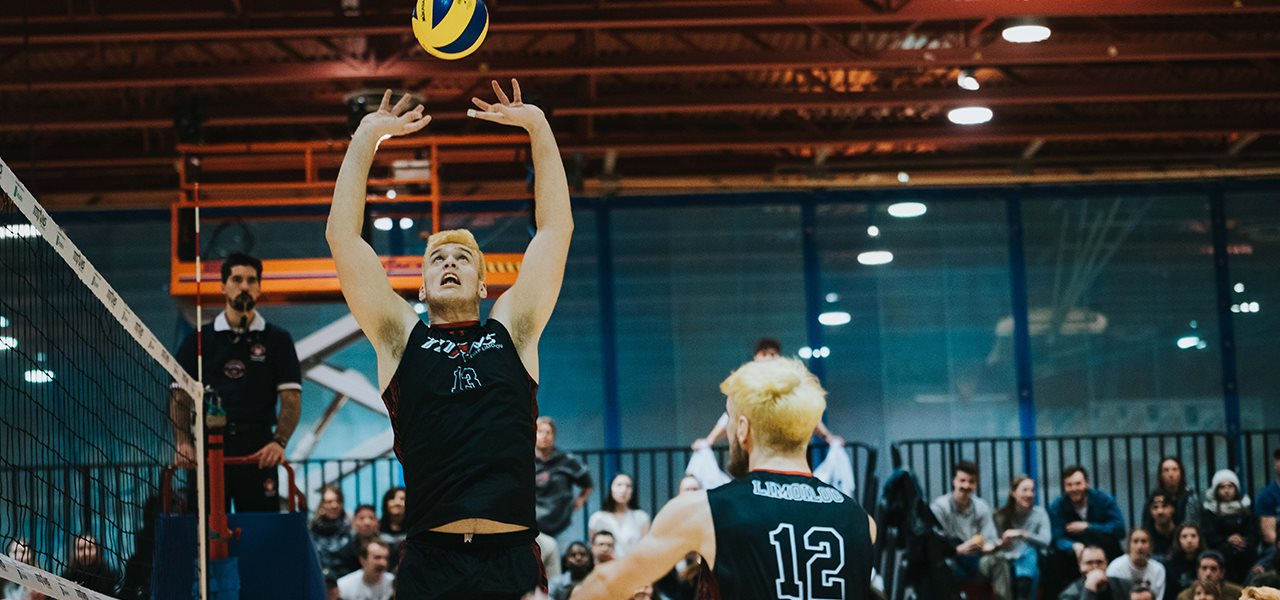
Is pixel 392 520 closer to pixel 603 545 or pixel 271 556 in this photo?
pixel 603 545

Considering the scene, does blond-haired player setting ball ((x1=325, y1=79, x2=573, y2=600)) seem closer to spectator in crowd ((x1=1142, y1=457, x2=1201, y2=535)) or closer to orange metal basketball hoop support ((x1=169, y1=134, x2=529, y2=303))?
orange metal basketball hoop support ((x1=169, y1=134, x2=529, y2=303))

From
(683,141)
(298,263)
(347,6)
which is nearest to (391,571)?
(298,263)

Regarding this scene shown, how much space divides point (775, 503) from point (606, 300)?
14.8m

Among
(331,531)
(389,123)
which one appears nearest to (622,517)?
(331,531)

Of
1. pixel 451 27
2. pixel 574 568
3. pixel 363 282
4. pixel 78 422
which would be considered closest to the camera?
pixel 363 282

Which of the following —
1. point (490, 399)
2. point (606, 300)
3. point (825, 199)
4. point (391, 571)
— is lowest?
point (391, 571)

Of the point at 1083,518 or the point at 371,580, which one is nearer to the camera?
the point at 371,580

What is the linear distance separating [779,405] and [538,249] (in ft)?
3.77

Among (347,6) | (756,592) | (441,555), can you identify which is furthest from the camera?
(347,6)

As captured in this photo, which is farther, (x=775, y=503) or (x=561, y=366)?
(x=561, y=366)

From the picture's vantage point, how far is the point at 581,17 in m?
13.6

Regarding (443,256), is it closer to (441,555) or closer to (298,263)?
(441,555)

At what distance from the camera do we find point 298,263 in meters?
14.7

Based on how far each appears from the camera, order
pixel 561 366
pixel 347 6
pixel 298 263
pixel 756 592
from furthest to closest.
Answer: pixel 561 366
pixel 298 263
pixel 347 6
pixel 756 592
